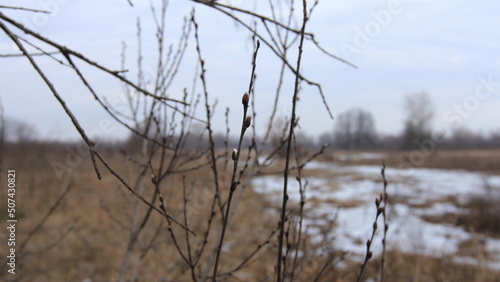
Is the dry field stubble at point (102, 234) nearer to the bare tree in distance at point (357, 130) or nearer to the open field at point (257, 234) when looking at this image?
the open field at point (257, 234)

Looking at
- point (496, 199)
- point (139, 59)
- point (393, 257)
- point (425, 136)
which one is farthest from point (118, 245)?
point (425, 136)

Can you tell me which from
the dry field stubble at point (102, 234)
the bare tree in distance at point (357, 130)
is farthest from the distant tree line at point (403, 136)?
the dry field stubble at point (102, 234)

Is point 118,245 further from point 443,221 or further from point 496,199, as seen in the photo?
point 496,199

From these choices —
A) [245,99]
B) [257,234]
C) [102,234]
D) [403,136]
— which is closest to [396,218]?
[257,234]

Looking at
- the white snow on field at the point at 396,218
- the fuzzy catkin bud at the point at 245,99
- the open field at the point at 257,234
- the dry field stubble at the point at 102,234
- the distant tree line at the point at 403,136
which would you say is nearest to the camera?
the fuzzy catkin bud at the point at 245,99

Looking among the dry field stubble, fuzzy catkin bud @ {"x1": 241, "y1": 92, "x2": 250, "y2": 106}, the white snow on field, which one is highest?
fuzzy catkin bud @ {"x1": 241, "y1": 92, "x2": 250, "y2": 106}

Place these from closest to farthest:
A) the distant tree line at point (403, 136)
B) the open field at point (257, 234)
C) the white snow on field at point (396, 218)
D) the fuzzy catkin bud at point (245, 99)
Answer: the fuzzy catkin bud at point (245, 99)
the open field at point (257, 234)
the white snow on field at point (396, 218)
the distant tree line at point (403, 136)

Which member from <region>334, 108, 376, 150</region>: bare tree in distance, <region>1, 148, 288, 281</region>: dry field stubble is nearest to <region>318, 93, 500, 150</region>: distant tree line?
<region>334, 108, 376, 150</region>: bare tree in distance

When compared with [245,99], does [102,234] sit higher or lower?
lower

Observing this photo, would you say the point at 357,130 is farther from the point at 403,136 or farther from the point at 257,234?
the point at 257,234

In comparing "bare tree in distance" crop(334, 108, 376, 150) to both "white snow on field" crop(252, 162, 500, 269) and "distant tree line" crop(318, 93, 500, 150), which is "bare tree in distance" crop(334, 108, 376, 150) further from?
"white snow on field" crop(252, 162, 500, 269)

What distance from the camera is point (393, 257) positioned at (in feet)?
19.4

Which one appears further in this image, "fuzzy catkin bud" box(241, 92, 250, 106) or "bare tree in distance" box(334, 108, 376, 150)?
"bare tree in distance" box(334, 108, 376, 150)

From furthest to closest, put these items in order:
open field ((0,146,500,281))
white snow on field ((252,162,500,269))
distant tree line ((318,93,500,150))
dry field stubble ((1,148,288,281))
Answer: distant tree line ((318,93,500,150)) → white snow on field ((252,162,500,269)) → dry field stubble ((1,148,288,281)) → open field ((0,146,500,281))
